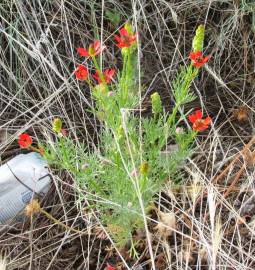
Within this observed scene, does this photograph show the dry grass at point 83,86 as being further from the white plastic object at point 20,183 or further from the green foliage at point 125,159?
the green foliage at point 125,159

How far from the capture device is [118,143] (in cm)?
123

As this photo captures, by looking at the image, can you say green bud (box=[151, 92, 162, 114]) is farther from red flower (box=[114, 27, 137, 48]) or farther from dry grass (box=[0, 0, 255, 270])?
dry grass (box=[0, 0, 255, 270])

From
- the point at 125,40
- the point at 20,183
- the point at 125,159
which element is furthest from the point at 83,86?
the point at 125,40

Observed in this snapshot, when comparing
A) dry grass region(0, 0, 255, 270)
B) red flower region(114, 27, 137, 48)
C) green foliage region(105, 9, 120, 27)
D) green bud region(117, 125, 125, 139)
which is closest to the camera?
red flower region(114, 27, 137, 48)

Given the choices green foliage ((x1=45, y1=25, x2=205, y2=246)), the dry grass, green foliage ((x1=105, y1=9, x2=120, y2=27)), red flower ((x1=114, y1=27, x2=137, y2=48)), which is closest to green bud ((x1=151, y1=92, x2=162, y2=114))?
green foliage ((x1=45, y1=25, x2=205, y2=246))

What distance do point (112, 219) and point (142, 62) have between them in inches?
24.8

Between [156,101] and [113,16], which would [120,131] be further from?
[113,16]

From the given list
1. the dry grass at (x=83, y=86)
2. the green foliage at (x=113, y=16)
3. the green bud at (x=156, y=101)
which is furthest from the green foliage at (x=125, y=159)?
the green foliage at (x=113, y=16)

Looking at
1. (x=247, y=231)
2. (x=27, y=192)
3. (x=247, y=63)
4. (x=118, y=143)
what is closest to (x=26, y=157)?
(x=27, y=192)

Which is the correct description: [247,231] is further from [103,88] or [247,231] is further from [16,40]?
[16,40]

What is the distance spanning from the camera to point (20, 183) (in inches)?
61.5

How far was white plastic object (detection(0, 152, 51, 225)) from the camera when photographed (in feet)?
5.08

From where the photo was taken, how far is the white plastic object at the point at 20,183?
1547 millimetres

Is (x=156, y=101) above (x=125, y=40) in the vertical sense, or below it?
below
